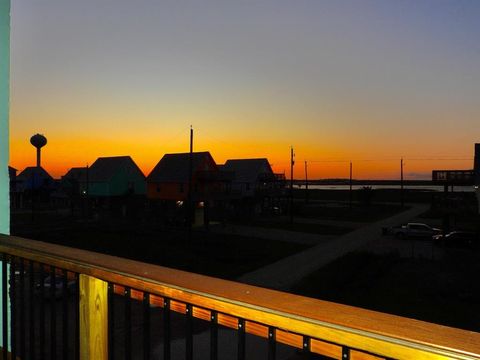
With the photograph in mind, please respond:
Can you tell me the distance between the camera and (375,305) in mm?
13836

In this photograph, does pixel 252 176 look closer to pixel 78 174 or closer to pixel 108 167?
pixel 108 167

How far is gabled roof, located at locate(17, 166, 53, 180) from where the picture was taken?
2472 inches

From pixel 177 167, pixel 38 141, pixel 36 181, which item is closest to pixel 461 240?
pixel 177 167

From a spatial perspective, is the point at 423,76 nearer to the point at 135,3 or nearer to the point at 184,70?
the point at 184,70

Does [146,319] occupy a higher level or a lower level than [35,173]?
lower

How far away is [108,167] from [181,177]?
16.0 meters

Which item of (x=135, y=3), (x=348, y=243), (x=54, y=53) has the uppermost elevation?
(x=135, y=3)

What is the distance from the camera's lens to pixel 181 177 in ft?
141

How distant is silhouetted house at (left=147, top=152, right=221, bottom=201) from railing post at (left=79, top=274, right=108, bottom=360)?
129 feet

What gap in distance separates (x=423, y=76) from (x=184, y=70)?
13.0 meters

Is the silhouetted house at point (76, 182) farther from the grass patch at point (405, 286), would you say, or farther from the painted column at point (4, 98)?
the painted column at point (4, 98)

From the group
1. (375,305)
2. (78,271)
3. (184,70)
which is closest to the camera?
(78,271)

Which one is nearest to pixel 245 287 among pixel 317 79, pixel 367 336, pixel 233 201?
pixel 367 336

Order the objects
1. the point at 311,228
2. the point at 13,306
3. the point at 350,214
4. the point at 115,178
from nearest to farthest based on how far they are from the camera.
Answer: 1. the point at 13,306
2. the point at 311,228
3. the point at 350,214
4. the point at 115,178
